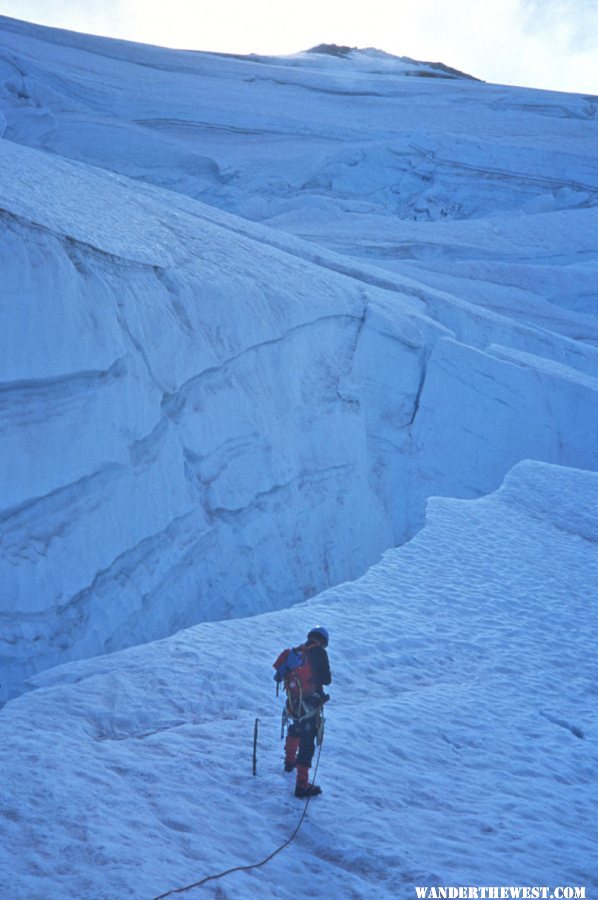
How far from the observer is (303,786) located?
410cm

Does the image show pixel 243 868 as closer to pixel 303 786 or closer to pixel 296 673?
pixel 303 786

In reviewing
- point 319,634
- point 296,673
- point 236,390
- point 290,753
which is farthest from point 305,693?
point 236,390

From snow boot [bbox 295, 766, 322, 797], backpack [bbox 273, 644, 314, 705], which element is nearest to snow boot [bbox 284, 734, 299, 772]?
snow boot [bbox 295, 766, 322, 797]

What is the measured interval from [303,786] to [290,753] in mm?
255

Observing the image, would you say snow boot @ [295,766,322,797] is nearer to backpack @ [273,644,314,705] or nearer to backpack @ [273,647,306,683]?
backpack @ [273,644,314,705]

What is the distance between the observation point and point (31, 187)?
812 centimetres

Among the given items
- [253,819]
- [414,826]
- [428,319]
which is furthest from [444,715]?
[428,319]

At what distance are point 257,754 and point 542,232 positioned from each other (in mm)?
20138

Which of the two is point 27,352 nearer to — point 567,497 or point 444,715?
point 444,715

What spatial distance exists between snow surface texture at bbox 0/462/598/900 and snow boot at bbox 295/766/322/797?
8cm

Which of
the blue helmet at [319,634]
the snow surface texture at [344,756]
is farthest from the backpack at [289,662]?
the snow surface texture at [344,756]

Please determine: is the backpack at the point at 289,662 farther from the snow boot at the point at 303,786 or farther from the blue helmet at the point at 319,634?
the snow boot at the point at 303,786

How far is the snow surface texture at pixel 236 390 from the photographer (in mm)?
6297

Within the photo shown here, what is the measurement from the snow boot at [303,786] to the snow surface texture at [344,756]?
3.3 inches
